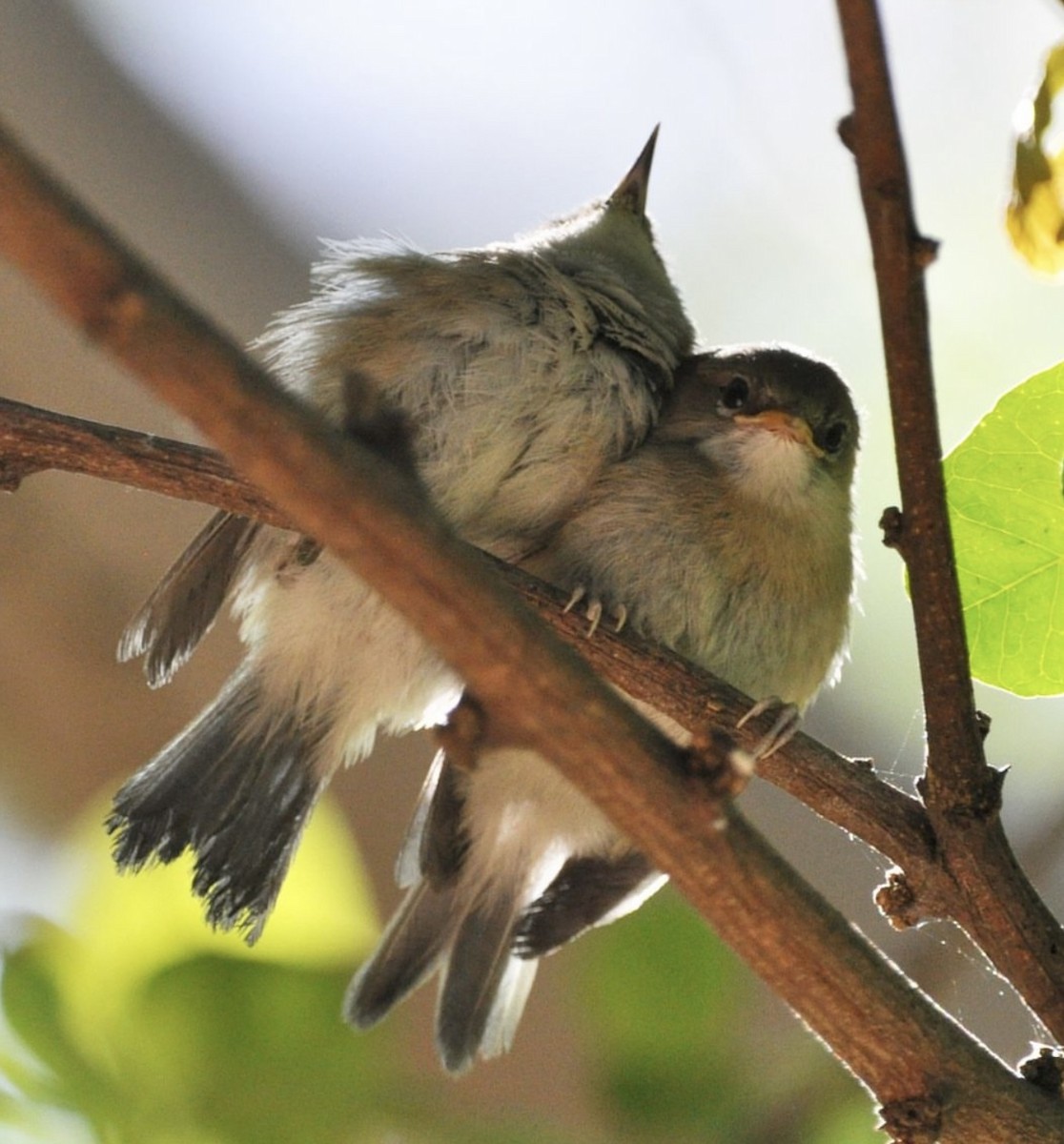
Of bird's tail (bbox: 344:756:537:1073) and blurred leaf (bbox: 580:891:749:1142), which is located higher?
bird's tail (bbox: 344:756:537:1073)

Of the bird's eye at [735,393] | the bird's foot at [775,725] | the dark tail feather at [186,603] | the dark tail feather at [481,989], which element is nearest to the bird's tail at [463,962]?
the dark tail feather at [481,989]

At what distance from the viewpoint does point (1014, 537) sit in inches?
54.5

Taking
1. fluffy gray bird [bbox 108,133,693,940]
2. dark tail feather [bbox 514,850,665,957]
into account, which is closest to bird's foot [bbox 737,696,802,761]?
fluffy gray bird [bbox 108,133,693,940]

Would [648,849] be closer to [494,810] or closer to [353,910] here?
[353,910]

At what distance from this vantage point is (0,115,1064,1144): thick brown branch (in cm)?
76

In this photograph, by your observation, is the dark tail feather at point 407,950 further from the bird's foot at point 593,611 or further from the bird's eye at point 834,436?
the bird's eye at point 834,436

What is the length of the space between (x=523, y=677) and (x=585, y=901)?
134 centimetres

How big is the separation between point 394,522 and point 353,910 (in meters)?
0.80

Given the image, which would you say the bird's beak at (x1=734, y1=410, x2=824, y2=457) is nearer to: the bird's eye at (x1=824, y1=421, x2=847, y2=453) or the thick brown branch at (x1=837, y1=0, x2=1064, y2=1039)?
the bird's eye at (x1=824, y1=421, x2=847, y2=453)

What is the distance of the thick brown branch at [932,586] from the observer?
1.09 metres

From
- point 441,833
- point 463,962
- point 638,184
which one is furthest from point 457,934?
point 638,184

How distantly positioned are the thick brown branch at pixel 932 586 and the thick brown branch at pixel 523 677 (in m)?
0.20

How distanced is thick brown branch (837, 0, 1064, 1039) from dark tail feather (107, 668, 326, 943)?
80 cm

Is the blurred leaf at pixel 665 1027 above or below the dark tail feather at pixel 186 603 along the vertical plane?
below
